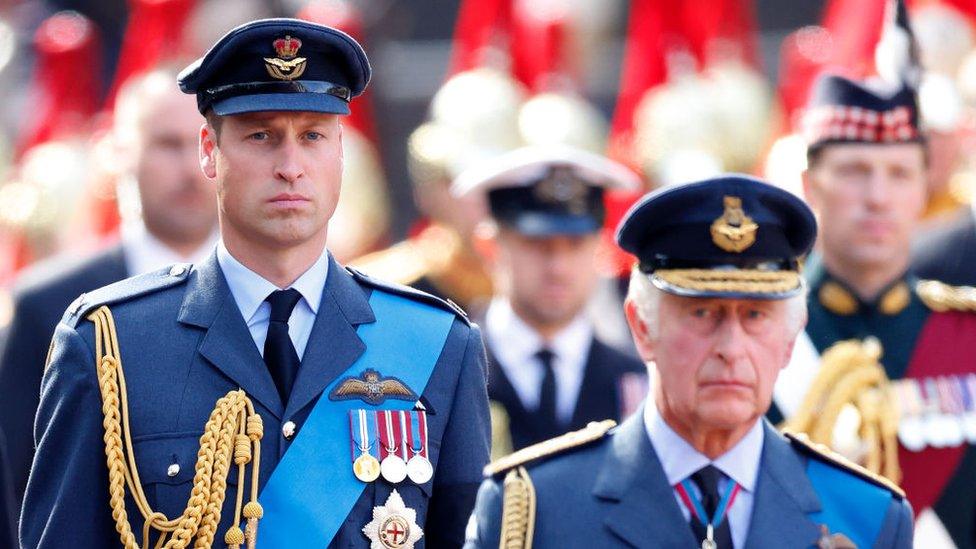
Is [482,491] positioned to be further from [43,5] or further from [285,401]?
[43,5]

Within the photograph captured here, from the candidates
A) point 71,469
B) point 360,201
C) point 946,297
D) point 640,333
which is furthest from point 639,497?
point 360,201

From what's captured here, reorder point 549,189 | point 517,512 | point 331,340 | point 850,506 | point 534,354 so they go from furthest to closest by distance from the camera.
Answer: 1. point 549,189
2. point 534,354
3. point 331,340
4. point 850,506
5. point 517,512

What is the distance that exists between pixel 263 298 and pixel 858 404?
2556mm

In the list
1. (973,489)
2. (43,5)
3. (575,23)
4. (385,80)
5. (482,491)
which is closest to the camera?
(482,491)

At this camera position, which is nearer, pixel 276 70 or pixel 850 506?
pixel 850 506

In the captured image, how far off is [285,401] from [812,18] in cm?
1036

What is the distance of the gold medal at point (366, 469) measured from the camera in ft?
18.4

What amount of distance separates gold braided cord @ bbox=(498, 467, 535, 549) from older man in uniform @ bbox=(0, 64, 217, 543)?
264 cm

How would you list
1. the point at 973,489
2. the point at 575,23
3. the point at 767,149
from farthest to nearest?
the point at 575,23, the point at 767,149, the point at 973,489

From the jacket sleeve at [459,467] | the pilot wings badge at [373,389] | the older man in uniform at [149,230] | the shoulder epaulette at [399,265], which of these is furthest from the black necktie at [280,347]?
the shoulder epaulette at [399,265]

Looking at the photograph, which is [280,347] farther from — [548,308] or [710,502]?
[548,308]

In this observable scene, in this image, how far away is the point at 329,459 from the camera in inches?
220

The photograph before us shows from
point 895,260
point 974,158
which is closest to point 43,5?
point 974,158

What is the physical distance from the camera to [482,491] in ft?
17.8
